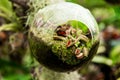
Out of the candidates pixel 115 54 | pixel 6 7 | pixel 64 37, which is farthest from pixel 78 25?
pixel 115 54

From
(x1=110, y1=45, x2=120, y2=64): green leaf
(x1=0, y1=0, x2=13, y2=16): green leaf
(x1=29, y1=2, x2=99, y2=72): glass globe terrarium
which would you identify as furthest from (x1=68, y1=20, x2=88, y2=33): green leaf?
(x1=110, y1=45, x2=120, y2=64): green leaf

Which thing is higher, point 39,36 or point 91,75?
point 39,36

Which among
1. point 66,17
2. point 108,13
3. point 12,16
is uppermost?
point 66,17

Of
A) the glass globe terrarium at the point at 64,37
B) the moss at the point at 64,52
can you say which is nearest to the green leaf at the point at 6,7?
the glass globe terrarium at the point at 64,37

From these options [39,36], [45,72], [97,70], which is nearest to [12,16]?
[45,72]

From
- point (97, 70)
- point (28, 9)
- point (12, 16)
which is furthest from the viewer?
point (97, 70)

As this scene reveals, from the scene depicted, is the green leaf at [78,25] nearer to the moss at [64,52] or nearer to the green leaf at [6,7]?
the moss at [64,52]

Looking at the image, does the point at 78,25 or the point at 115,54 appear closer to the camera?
the point at 78,25

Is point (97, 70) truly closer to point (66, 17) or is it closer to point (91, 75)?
point (91, 75)

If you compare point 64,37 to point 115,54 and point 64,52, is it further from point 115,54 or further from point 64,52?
point 115,54
